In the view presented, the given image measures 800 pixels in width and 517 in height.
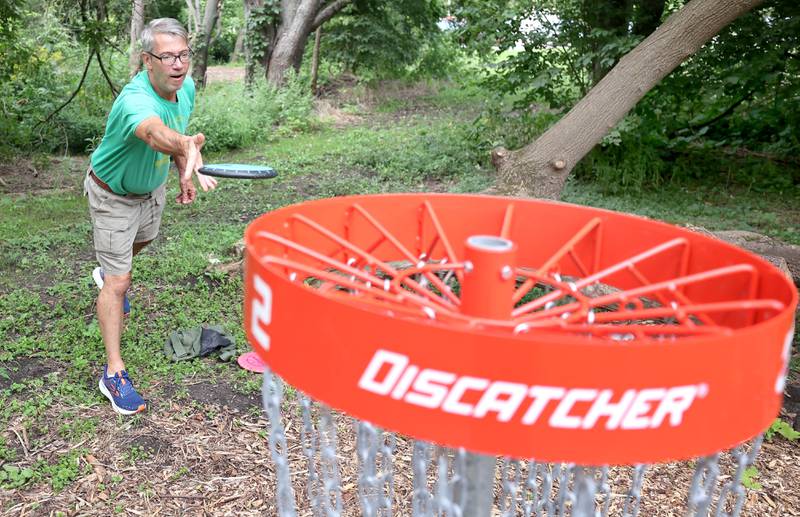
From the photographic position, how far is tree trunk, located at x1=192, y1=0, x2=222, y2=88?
1375 centimetres

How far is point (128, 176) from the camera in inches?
135

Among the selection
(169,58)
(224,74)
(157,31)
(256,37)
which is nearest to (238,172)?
(169,58)

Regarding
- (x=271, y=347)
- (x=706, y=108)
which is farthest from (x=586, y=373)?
(x=706, y=108)

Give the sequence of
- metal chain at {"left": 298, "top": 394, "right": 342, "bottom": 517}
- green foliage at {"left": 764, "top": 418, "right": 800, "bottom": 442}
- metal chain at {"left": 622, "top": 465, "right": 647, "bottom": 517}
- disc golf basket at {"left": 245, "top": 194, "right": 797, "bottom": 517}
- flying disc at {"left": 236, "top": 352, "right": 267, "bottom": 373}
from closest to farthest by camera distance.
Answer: disc golf basket at {"left": 245, "top": 194, "right": 797, "bottom": 517} < metal chain at {"left": 298, "top": 394, "right": 342, "bottom": 517} < metal chain at {"left": 622, "top": 465, "right": 647, "bottom": 517} < green foliage at {"left": 764, "top": 418, "right": 800, "bottom": 442} < flying disc at {"left": 236, "top": 352, "right": 267, "bottom": 373}

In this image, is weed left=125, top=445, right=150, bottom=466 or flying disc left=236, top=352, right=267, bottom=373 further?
flying disc left=236, top=352, right=267, bottom=373

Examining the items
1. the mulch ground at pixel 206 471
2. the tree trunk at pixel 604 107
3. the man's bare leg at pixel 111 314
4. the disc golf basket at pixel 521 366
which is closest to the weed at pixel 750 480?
Result: the mulch ground at pixel 206 471

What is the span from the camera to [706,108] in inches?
382

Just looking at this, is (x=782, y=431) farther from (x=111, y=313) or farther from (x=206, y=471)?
(x=111, y=313)

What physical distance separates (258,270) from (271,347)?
16cm

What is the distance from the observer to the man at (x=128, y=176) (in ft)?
10.7

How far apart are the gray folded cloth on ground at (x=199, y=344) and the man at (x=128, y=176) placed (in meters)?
0.45

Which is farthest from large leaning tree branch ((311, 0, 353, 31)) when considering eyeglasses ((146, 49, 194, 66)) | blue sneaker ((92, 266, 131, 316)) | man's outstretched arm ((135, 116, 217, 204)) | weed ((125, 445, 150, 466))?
weed ((125, 445, 150, 466))

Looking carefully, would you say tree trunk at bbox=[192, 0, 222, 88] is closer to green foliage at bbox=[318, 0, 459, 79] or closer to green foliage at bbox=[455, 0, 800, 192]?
green foliage at bbox=[318, 0, 459, 79]

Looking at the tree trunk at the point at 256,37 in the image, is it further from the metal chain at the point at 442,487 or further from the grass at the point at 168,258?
the metal chain at the point at 442,487
